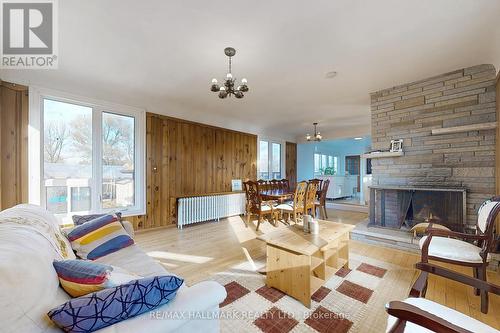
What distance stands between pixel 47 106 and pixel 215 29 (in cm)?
284

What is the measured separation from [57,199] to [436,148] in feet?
18.7

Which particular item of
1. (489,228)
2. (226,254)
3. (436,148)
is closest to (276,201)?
(226,254)

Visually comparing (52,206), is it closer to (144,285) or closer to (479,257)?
(144,285)

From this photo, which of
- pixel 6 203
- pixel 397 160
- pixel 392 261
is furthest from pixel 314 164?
pixel 6 203

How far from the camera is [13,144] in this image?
2.73m

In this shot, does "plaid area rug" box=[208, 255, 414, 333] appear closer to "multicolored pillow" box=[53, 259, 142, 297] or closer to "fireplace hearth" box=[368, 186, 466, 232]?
"multicolored pillow" box=[53, 259, 142, 297]

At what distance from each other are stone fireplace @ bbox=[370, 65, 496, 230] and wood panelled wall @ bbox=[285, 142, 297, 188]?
3.63m

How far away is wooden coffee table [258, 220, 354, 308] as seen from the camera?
1.74 meters

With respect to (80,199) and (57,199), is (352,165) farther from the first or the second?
(57,199)

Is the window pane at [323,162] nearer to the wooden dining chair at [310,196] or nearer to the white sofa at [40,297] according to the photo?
the wooden dining chair at [310,196]

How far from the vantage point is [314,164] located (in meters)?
8.05

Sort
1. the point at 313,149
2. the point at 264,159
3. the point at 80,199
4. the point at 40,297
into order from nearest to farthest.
Result: the point at 40,297, the point at 80,199, the point at 264,159, the point at 313,149

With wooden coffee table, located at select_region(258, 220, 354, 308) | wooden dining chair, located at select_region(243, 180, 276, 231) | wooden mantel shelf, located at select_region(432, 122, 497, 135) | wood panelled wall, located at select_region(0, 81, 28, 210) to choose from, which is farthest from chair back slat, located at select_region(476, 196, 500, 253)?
wood panelled wall, located at select_region(0, 81, 28, 210)

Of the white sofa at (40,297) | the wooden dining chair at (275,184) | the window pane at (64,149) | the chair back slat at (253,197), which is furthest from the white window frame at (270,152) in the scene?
the white sofa at (40,297)
